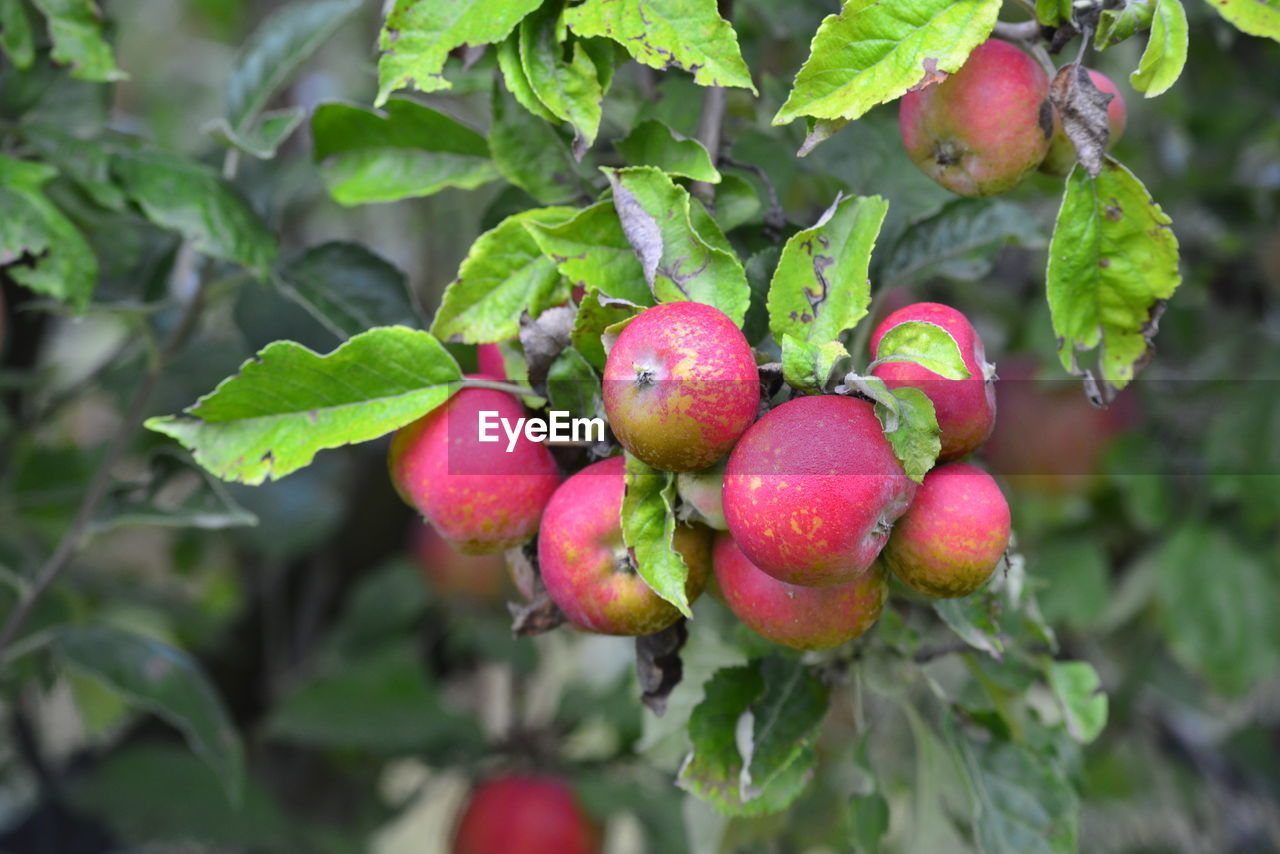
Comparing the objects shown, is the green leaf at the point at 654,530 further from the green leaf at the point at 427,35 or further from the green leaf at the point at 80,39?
the green leaf at the point at 80,39

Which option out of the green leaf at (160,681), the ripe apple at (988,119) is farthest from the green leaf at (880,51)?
the green leaf at (160,681)

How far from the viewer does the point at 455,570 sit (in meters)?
1.67

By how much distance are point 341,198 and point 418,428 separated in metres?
0.21

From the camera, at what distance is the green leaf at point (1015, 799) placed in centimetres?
72

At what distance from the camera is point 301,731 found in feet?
4.47

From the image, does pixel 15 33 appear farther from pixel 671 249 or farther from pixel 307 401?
pixel 671 249

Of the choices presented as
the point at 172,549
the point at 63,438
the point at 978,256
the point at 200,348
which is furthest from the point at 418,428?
the point at 63,438

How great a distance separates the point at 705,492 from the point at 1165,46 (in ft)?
1.04

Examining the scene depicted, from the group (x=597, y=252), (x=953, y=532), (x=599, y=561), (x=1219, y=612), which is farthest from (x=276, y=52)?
(x=1219, y=612)

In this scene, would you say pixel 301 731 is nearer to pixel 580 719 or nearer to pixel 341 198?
pixel 580 719

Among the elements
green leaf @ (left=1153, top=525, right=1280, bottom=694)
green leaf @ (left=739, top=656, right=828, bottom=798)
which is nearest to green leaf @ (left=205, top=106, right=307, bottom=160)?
green leaf @ (left=739, top=656, right=828, bottom=798)

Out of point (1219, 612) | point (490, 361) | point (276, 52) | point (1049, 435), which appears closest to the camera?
point (490, 361)

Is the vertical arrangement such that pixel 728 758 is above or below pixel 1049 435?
above

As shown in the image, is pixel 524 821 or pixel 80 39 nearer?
pixel 80 39
